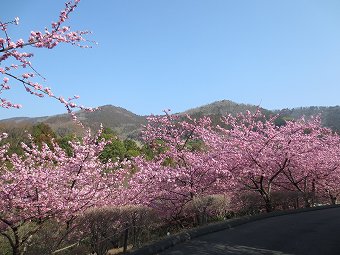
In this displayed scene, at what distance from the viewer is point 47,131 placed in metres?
66.0

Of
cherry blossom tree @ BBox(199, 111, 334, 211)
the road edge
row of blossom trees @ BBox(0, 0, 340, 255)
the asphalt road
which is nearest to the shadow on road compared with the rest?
the asphalt road

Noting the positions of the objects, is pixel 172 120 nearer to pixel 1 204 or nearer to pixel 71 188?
pixel 71 188

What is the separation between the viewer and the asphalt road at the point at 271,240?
7.88m

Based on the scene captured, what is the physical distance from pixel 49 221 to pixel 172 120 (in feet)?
26.8

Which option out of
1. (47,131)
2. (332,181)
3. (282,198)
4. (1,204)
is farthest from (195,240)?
(47,131)

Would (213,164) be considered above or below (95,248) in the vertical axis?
above

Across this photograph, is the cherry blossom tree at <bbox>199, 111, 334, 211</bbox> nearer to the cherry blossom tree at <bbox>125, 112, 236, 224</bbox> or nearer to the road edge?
the cherry blossom tree at <bbox>125, 112, 236, 224</bbox>

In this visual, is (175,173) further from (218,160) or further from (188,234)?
(188,234)

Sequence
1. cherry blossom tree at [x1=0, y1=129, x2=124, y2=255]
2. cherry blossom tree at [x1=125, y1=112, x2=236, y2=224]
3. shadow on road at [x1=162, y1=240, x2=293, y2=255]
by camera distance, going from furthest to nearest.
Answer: cherry blossom tree at [x1=125, y1=112, x2=236, y2=224] → cherry blossom tree at [x1=0, y1=129, x2=124, y2=255] → shadow on road at [x1=162, y1=240, x2=293, y2=255]

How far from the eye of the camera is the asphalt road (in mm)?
7875

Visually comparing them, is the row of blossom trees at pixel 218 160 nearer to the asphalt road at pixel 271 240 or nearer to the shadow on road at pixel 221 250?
the asphalt road at pixel 271 240

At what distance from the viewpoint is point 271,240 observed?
899cm

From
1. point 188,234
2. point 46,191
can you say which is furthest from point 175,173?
point 46,191

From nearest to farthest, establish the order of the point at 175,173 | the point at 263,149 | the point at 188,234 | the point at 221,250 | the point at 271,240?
1. the point at 221,250
2. the point at 271,240
3. the point at 188,234
4. the point at 175,173
5. the point at 263,149
